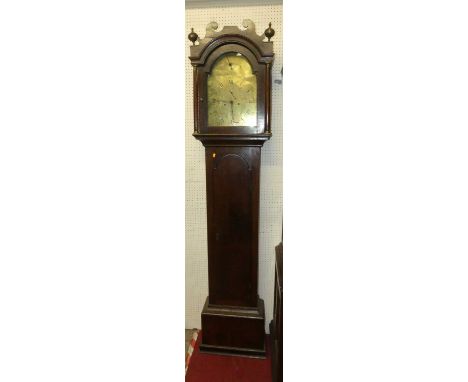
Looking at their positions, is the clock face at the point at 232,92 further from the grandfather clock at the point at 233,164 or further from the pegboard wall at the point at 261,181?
the pegboard wall at the point at 261,181

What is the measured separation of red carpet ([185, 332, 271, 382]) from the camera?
5.56 ft

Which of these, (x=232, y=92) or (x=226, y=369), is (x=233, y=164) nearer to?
(x=232, y=92)

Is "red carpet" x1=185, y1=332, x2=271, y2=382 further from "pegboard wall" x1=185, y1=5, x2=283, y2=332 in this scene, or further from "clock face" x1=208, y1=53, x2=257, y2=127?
"clock face" x1=208, y1=53, x2=257, y2=127

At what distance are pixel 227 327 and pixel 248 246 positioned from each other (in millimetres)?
546

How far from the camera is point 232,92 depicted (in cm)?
168

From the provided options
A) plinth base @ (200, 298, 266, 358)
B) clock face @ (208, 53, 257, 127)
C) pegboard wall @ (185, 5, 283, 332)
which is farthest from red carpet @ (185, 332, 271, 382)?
clock face @ (208, 53, 257, 127)

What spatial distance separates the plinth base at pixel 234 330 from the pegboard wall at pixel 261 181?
280 mm

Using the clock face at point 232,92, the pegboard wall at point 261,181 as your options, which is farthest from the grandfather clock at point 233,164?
the pegboard wall at point 261,181

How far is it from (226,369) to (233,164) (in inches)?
48.6

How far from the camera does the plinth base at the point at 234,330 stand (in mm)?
1829

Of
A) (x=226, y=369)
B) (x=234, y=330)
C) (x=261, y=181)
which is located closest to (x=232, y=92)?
(x=261, y=181)

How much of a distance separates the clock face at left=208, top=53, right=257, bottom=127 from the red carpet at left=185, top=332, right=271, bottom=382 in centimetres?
145
